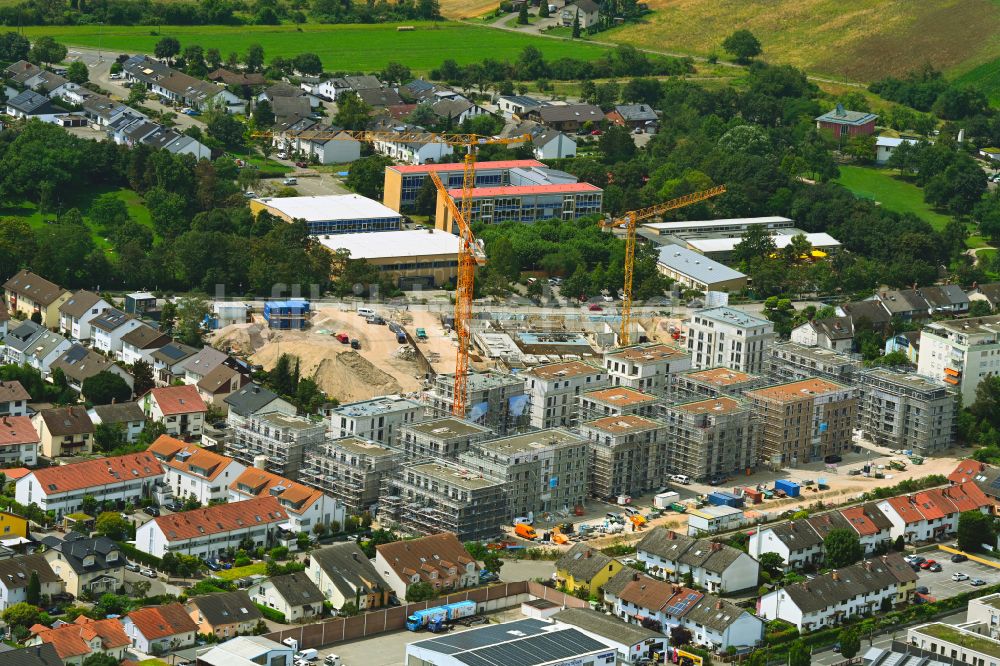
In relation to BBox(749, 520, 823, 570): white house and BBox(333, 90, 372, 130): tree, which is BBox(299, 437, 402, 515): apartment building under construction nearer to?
BBox(749, 520, 823, 570): white house

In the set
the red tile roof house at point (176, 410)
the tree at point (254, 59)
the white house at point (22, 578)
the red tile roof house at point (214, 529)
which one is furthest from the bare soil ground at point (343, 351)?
the tree at point (254, 59)

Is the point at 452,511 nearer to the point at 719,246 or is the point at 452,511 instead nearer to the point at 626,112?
the point at 719,246

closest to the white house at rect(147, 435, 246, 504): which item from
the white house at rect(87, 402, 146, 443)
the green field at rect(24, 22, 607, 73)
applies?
the white house at rect(87, 402, 146, 443)

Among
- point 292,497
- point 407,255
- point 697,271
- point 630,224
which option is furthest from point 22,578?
point 697,271

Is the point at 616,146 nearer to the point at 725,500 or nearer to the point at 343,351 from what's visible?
the point at 343,351

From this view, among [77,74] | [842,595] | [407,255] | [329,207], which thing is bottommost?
[842,595]

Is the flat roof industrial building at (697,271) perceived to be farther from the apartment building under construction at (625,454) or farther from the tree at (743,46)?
the tree at (743,46)
